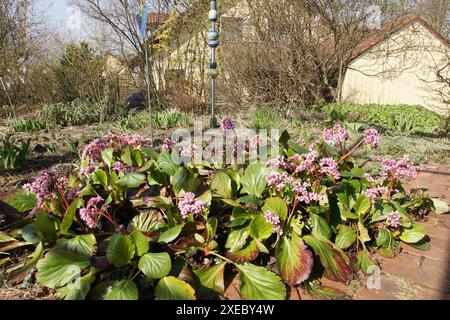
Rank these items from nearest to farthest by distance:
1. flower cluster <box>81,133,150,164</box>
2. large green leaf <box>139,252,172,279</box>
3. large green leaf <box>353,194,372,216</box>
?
large green leaf <box>139,252,172,279</box>, large green leaf <box>353,194,372,216</box>, flower cluster <box>81,133,150,164</box>

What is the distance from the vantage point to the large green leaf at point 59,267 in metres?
1.50

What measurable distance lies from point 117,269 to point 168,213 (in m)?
0.36

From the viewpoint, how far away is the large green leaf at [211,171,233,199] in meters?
1.99

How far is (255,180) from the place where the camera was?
6.50 feet

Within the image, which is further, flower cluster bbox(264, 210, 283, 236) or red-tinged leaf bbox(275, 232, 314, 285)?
flower cluster bbox(264, 210, 283, 236)

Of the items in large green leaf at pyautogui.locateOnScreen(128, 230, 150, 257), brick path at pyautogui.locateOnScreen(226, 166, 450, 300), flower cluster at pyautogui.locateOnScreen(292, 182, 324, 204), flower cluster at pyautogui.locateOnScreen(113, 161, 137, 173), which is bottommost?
brick path at pyautogui.locateOnScreen(226, 166, 450, 300)

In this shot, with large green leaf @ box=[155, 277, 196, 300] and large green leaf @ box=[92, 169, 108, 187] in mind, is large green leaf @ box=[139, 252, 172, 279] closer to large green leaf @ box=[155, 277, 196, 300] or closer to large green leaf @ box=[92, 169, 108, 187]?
large green leaf @ box=[155, 277, 196, 300]

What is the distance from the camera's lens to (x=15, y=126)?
5.62 metres

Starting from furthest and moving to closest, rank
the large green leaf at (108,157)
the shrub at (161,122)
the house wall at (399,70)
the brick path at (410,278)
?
the house wall at (399,70) → the shrub at (161,122) → the large green leaf at (108,157) → the brick path at (410,278)

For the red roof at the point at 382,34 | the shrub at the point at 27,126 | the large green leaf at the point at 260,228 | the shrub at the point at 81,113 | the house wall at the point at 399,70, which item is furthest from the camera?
the house wall at the point at 399,70

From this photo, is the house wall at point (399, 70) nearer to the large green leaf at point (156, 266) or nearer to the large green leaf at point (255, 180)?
the large green leaf at point (255, 180)

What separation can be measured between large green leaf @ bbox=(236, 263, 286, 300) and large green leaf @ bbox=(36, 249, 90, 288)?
71 cm

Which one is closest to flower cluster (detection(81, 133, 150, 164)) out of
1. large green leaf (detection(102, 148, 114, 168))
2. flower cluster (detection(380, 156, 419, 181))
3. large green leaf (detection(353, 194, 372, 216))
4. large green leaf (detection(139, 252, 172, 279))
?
large green leaf (detection(102, 148, 114, 168))

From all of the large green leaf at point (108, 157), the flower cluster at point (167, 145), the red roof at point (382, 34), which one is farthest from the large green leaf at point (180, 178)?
the red roof at point (382, 34)
